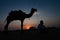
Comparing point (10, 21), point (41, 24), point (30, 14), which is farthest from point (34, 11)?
point (41, 24)

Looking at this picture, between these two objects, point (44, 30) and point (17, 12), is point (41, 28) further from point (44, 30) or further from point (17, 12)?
point (17, 12)

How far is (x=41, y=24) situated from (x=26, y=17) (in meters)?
3.75

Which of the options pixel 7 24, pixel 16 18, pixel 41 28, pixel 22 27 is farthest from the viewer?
pixel 7 24

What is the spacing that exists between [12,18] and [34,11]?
6.75ft

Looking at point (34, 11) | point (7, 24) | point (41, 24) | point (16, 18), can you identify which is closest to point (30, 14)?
point (34, 11)

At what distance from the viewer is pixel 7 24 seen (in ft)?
45.2

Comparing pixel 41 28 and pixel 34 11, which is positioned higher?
pixel 34 11

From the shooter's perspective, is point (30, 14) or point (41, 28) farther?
point (30, 14)

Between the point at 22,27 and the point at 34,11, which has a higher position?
the point at 34,11

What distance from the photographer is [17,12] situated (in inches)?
493

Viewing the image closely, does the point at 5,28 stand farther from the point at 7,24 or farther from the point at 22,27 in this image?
the point at 22,27

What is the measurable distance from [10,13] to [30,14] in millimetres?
1834

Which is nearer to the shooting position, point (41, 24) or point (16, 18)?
point (41, 24)

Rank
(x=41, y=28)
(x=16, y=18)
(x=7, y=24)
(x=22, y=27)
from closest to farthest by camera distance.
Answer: (x=41, y=28), (x=22, y=27), (x=16, y=18), (x=7, y=24)
